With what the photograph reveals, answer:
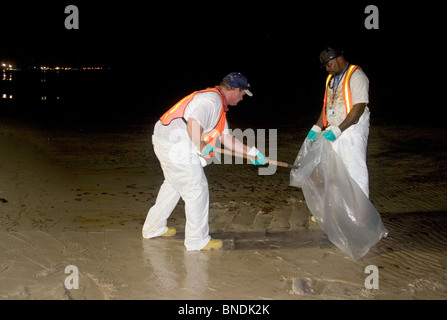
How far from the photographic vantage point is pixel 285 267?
3.87 meters

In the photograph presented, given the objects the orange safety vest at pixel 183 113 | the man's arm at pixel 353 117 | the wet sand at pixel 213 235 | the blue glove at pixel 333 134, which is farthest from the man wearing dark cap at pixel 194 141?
the man's arm at pixel 353 117

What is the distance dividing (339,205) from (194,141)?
143cm

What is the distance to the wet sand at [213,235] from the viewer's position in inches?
137

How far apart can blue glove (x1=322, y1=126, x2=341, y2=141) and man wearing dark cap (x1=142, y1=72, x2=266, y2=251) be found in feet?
2.74

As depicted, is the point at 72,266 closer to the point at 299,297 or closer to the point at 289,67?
the point at 299,297

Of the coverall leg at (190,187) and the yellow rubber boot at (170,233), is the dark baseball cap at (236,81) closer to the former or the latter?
the coverall leg at (190,187)

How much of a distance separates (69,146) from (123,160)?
1802 millimetres

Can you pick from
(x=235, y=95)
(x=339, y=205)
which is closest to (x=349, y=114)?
(x=339, y=205)

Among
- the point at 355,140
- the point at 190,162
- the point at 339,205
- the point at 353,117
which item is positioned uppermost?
the point at 353,117

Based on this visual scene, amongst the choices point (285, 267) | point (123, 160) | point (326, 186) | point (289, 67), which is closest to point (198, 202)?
point (285, 267)

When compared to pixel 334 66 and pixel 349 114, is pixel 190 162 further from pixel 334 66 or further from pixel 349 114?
pixel 334 66

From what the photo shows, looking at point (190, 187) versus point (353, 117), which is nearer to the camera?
point (190, 187)

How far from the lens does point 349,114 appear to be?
4410mm

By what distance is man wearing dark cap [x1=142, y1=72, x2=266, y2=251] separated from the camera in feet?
12.8
